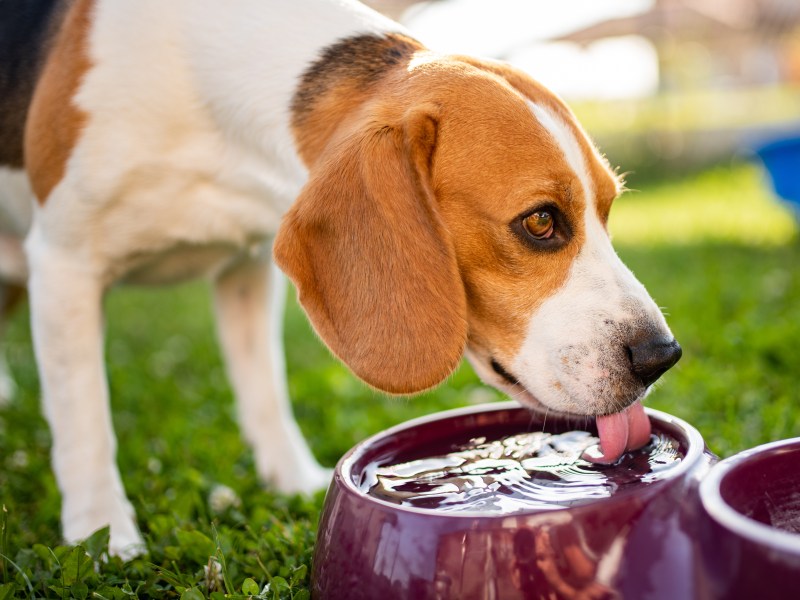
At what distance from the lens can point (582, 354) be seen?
7.56 feet

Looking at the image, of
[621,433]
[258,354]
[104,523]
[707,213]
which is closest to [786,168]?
[707,213]

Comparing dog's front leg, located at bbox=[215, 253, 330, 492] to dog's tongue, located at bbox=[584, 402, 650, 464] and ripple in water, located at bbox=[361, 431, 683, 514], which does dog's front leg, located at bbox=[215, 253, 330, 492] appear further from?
dog's tongue, located at bbox=[584, 402, 650, 464]

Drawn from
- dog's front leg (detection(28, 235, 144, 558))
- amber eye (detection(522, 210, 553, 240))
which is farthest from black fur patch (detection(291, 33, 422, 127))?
dog's front leg (detection(28, 235, 144, 558))

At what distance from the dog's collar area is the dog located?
0.04 ft

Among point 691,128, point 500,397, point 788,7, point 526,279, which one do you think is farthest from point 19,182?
point 788,7

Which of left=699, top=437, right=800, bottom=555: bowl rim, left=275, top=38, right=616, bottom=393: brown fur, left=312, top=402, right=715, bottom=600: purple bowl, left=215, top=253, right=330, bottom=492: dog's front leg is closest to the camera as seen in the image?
left=699, top=437, right=800, bottom=555: bowl rim

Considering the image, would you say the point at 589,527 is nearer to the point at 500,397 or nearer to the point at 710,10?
Result: the point at 500,397

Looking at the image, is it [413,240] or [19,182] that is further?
[19,182]

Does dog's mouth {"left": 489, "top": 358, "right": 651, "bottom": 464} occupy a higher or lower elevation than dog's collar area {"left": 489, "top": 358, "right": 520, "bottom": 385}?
higher

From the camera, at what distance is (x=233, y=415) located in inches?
164

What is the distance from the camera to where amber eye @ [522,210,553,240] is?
92.4 inches

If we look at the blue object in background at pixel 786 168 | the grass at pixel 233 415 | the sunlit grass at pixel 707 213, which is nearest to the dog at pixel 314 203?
the grass at pixel 233 415

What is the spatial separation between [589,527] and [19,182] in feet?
7.22

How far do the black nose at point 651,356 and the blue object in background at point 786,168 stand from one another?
4.92 metres
